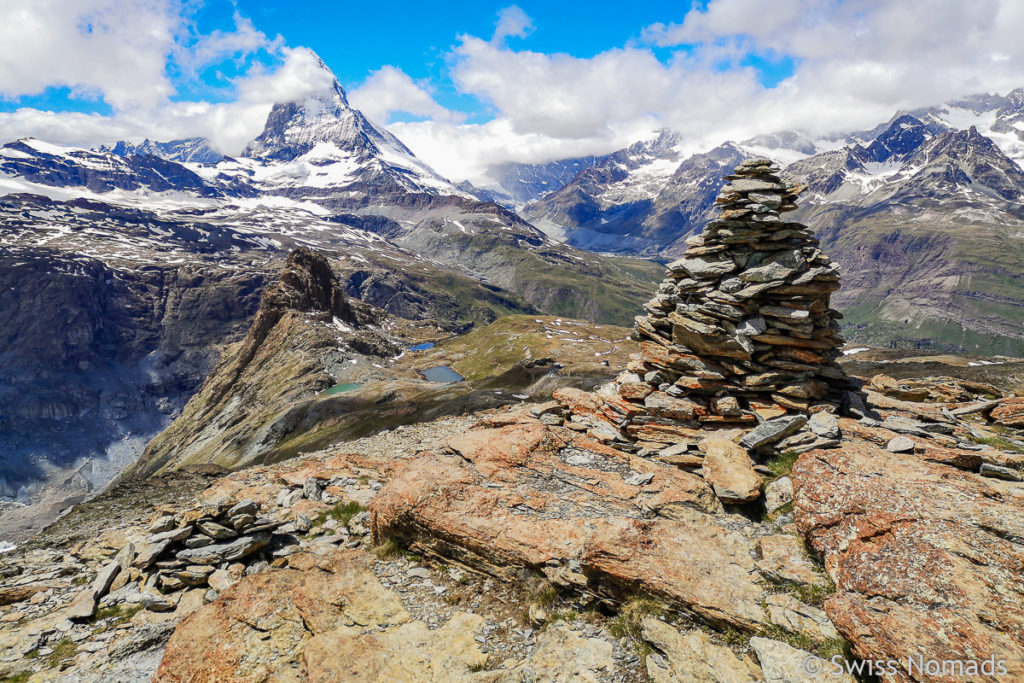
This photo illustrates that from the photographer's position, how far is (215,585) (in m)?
13.9

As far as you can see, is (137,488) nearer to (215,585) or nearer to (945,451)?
(215,585)

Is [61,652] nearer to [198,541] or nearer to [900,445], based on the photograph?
[198,541]

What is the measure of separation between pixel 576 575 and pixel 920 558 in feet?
25.3

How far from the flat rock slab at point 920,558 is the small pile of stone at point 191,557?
16725mm

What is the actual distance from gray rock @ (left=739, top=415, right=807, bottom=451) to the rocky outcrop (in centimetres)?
9253

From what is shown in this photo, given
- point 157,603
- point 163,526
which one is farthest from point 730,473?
point 163,526

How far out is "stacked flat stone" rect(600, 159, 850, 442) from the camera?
20.5 meters

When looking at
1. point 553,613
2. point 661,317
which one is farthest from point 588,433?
point 553,613

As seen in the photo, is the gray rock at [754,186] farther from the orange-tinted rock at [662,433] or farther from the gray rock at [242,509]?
the gray rock at [242,509]

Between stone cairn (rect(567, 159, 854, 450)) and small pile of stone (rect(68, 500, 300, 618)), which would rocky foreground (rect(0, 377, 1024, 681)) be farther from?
stone cairn (rect(567, 159, 854, 450))

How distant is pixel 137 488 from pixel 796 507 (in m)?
39.3

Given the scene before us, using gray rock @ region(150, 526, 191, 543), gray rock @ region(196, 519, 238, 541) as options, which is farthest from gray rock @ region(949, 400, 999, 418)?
gray rock @ region(150, 526, 191, 543)

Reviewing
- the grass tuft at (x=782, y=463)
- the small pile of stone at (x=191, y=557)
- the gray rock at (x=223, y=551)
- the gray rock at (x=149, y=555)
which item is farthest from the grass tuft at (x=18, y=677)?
the grass tuft at (x=782, y=463)

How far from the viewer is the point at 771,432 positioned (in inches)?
665
